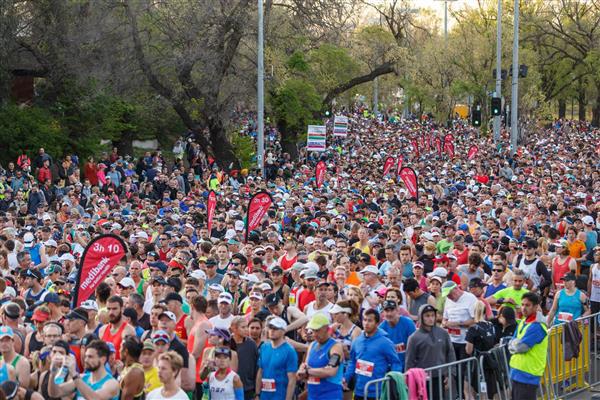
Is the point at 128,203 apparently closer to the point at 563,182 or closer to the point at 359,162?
the point at 563,182

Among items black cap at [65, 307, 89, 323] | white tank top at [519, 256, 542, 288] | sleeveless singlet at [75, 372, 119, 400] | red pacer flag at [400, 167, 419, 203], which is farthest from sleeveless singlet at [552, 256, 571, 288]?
red pacer flag at [400, 167, 419, 203]

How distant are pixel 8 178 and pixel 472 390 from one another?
20.6m


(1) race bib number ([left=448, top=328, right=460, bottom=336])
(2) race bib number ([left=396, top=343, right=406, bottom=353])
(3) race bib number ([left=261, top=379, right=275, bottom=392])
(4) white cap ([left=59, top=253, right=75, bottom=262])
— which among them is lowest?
(3) race bib number ([left=261, top=379, right=275, bottom=392])

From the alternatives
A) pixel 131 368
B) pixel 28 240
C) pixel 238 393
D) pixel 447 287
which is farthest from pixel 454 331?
pixel 28 240

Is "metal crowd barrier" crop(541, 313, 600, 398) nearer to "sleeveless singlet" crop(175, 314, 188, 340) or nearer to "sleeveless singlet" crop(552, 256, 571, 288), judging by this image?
"sleeveless singlet" crop(552, 256, 571, 288)

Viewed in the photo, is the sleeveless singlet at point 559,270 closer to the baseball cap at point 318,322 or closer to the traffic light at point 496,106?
the baseball cap at point 318,322

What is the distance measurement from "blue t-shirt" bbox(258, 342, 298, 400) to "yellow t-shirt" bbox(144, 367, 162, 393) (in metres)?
1.21

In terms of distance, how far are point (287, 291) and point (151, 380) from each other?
451 centimetres

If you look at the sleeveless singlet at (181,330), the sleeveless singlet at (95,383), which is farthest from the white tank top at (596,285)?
the sleeveless singlet at (95,383)

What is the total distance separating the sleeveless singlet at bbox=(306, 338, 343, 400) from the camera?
9891 mm

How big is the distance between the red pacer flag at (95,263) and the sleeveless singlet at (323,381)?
13.5 feet

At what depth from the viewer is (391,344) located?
33.3 feet

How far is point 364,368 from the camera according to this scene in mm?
10164

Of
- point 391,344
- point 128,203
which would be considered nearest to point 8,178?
point 128,203
